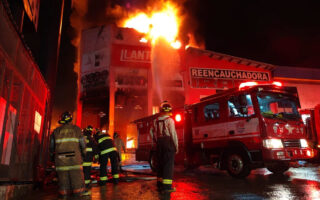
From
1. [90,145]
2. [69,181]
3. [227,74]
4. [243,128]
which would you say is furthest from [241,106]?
[227,74]

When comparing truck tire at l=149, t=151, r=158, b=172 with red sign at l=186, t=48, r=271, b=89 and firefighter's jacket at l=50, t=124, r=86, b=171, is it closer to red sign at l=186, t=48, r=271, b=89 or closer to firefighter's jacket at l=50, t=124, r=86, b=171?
firefighter's jacket at l=50, t=124, r=86, b=171

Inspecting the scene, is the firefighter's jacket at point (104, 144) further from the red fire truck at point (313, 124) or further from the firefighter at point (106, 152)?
the red fire truck at point (313, 124)

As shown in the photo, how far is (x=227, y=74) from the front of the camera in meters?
22.5

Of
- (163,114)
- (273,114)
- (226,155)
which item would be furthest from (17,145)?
(273,114)

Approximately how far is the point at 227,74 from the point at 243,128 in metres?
16.9

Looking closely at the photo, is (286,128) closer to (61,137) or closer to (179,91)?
(61,137)

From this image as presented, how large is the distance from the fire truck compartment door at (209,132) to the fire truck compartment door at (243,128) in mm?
233

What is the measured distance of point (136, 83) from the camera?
68.9 ft

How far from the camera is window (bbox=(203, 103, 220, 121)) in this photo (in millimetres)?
7419

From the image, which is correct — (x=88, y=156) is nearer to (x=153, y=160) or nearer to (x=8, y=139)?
(x=8, y=139)

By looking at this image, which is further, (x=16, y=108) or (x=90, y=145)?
(x=90, y=145)

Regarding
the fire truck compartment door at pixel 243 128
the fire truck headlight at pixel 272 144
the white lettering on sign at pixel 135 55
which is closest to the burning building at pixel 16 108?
the fire truck compartment door at pixel 243 128

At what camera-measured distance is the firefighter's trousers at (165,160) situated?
15.2 ft

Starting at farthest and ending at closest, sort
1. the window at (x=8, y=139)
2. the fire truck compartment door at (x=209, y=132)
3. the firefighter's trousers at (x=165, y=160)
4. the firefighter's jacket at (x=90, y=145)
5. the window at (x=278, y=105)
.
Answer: the fire truck compartment door at (x=209, y=132)
the window at (x=278, y=105)
the firefighter's jacket at (x=90, y=145)
the firefighter's trousers at (x=165, y=160)
the window at (x=8, y=139)
